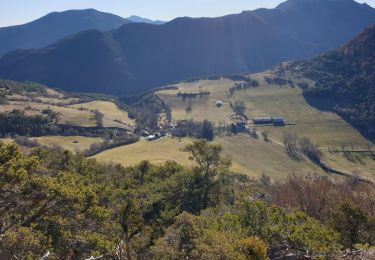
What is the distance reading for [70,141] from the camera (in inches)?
7426

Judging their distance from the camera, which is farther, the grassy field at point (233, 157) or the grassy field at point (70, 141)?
the grassy field at point (70, 141)

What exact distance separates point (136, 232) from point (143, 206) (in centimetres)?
437

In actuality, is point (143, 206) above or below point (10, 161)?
below

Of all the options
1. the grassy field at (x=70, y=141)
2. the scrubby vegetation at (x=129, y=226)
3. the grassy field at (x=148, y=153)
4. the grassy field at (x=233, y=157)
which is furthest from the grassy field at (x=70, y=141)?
the scrubby vegetation at (x=129, y=226)

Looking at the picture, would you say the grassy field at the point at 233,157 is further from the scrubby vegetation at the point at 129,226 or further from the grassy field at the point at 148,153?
the scrubby vegetation at the point at 129,226

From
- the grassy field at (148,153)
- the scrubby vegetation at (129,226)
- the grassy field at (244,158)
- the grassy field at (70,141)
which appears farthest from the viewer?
the grassy field at (70,141)

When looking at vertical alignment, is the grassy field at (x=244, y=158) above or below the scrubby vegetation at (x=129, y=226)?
below

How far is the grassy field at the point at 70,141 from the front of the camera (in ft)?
579

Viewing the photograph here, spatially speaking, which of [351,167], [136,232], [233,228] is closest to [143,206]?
[136,232]

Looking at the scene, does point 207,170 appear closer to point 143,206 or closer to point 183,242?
point 143,206

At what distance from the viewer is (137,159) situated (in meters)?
157

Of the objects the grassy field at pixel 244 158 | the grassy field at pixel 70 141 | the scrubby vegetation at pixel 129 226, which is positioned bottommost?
the grassy field at pixel 244 158

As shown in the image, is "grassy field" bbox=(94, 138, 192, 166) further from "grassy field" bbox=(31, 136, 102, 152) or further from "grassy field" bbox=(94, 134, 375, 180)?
"grassy field" bbox=(31, 136, 102, 152)

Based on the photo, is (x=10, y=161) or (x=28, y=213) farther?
(x=28, y=213)
